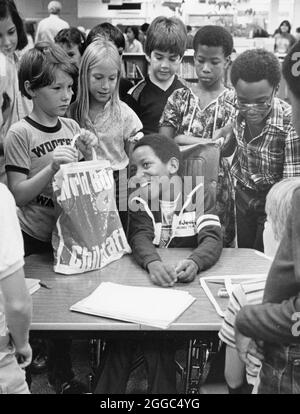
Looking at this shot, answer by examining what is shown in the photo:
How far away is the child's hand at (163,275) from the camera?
1.22 m

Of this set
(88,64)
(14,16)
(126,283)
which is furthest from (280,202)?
(14,16)

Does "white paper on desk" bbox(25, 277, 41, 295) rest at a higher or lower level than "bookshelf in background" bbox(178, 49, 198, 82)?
lower

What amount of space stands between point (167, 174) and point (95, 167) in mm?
235

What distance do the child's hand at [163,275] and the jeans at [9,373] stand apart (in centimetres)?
42

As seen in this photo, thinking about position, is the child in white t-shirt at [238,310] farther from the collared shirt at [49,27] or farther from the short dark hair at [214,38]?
the collared shirt at [49,27]

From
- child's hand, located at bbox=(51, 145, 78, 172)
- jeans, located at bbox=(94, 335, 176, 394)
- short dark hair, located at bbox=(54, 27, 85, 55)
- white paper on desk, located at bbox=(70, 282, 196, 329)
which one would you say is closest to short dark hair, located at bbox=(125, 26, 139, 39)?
short dark hair, located at bbox=(54, 27, 85, 55)

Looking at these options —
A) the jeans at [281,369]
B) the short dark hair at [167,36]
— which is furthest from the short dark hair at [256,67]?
the jeans at [281,369]

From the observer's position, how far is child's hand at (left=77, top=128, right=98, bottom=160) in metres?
1.33

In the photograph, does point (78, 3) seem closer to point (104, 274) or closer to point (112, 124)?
point (112, 124)

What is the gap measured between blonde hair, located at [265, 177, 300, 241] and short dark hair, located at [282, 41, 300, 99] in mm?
209

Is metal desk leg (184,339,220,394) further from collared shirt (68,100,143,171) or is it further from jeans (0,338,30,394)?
collared shirt (68,100,143,171)

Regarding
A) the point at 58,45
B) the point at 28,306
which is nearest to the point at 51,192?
the point at 58,45

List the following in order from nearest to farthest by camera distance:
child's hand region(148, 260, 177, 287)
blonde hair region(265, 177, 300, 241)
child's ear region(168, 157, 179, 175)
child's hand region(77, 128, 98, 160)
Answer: blonde hair region(265, 177, 300, 241) < child's hand region(148, 260, 177, 287) < child's hand region(77, 128, 98, 160) < child's ear region(168, 157, 179, 175)

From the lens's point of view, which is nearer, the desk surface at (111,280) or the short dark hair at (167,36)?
the desk surface at (111,280)
